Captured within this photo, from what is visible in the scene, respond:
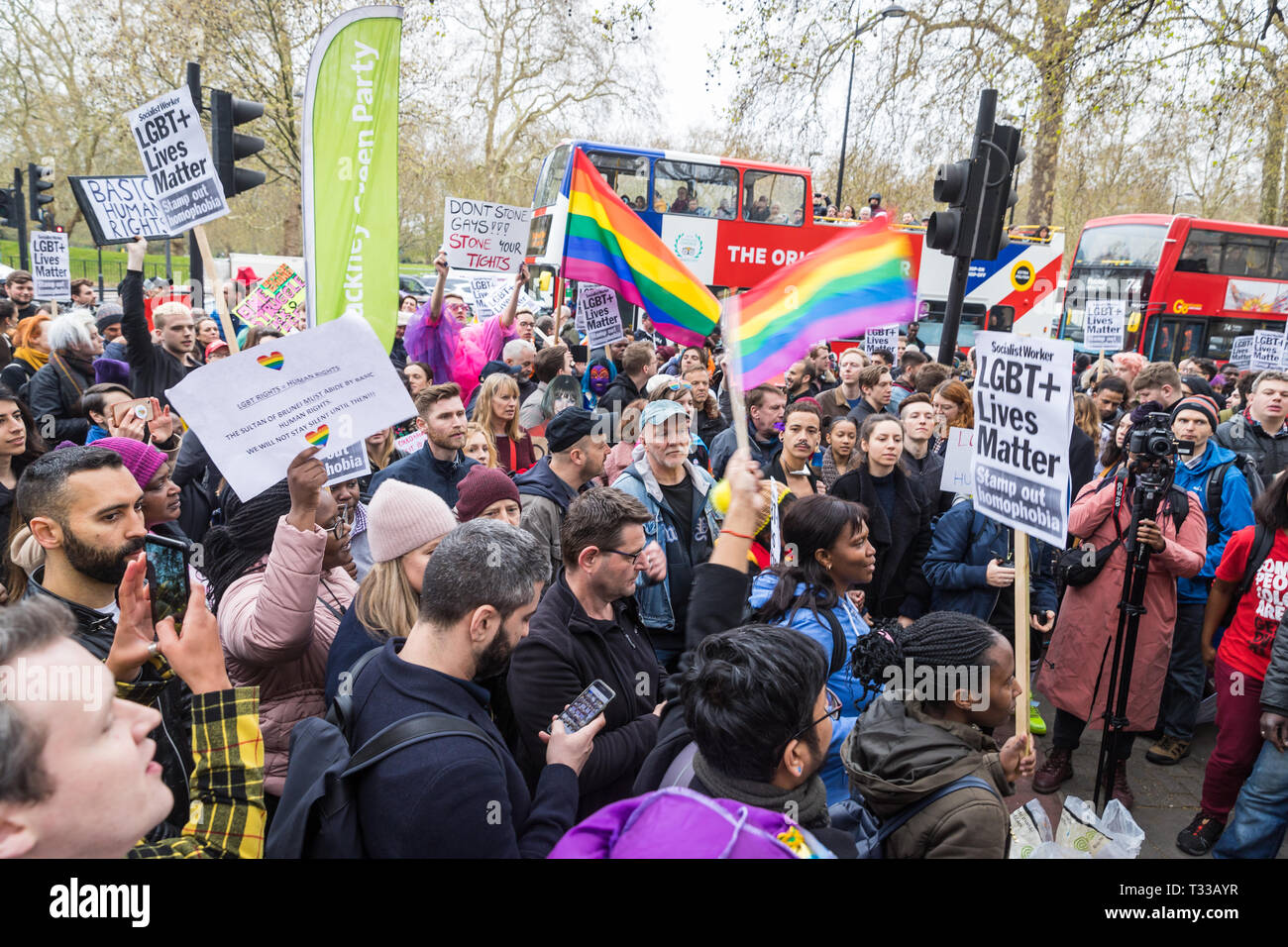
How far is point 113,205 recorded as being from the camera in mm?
8688

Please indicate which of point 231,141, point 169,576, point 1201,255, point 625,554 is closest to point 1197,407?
point 625,554

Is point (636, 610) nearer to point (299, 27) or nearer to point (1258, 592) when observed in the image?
point (1258, 592)

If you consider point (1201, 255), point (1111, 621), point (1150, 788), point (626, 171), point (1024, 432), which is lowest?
point (1150, 788)

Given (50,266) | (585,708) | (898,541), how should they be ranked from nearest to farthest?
(585,708)
(898,541)
(50,266)

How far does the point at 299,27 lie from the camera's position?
759 inches

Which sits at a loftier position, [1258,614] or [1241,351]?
[1241,351]

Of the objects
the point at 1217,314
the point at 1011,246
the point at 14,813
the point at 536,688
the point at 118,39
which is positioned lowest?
the point at 536,688

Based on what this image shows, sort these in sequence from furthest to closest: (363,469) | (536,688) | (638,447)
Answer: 1. (638,447)
2. (363,469)
3. (536,688)

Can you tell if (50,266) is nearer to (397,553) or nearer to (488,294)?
(488,294)

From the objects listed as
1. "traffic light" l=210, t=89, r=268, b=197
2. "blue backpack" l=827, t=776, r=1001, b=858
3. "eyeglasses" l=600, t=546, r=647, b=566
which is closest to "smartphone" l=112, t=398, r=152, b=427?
"traffic light" l=210, t=89, r=268, b=197

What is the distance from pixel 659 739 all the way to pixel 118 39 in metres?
24.1

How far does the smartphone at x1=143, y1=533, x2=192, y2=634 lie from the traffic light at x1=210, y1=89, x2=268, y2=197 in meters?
3.52

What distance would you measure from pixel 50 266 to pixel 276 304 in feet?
18.8
